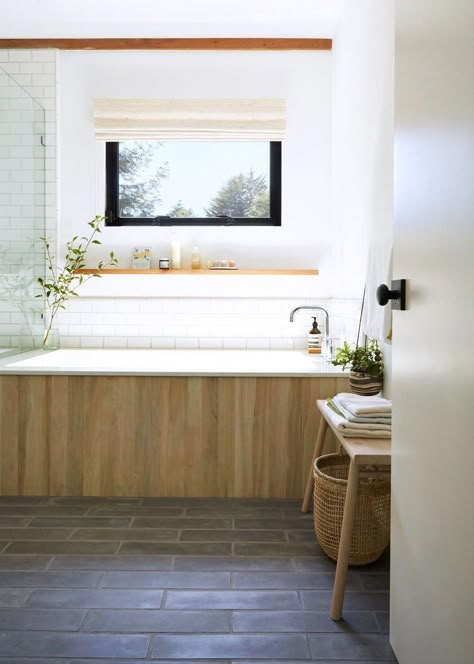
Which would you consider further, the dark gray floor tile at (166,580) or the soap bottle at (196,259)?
the soap bottle at (196,259)

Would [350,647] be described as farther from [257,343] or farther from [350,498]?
[257,343]

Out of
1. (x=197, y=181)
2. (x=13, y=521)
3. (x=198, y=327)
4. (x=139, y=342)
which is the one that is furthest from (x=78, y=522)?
(x=197, y=181)

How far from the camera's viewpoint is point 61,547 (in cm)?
227

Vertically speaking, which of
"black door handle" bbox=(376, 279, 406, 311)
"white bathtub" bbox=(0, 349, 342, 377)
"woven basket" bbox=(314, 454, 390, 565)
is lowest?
"woven basket" bbox=(314, 454, 390, 565)

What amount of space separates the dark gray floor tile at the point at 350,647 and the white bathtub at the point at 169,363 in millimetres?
1336

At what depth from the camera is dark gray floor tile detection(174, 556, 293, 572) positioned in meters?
2.09

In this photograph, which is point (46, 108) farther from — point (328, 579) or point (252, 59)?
point (328, 579)

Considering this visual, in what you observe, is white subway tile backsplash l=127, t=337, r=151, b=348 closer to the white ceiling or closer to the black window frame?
the black window frame

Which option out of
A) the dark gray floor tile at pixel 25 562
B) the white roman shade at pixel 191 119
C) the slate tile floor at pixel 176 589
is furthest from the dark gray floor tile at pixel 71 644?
the white roman shade at pixel 191 119

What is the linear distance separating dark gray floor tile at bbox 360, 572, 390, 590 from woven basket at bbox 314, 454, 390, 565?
63 mm

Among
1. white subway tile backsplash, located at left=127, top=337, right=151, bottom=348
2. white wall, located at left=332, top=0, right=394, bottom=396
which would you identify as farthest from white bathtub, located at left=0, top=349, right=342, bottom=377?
white wall, located at left=332, top=0, right=394, bottom=396

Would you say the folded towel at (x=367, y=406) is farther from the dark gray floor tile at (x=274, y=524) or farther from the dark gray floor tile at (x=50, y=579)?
the dark gray floor tile at (x=50, y=579)

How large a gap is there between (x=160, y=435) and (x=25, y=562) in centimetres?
89

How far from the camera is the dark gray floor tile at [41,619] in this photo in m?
1.70
